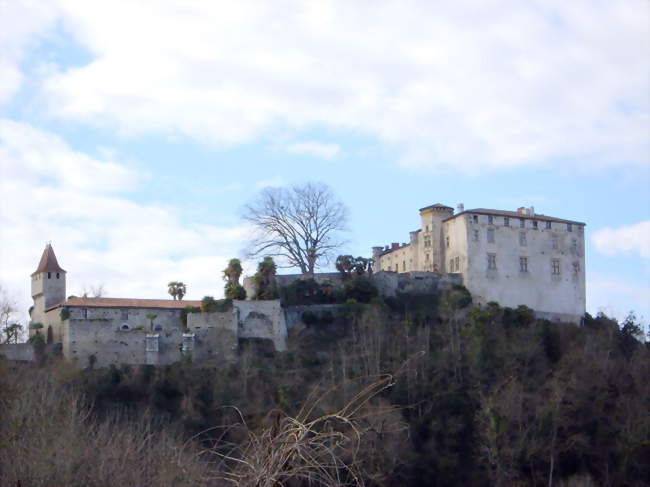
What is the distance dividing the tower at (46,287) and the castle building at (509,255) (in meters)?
17.8

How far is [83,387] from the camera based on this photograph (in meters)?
42.1

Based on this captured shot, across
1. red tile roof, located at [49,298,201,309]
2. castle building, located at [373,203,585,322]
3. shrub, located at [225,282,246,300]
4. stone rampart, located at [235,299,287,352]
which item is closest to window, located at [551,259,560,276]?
castle building, located at [373,203,585,322]

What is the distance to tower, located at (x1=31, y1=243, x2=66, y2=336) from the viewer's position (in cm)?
4984

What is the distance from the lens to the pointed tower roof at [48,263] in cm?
5078

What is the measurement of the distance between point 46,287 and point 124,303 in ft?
15.3

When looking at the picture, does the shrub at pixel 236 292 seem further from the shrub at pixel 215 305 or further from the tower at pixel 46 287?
the tower at pixel 46 287

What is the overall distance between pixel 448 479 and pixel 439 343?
8.74 metres

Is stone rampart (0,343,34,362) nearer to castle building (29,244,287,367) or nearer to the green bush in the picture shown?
castle building (29,244,287,367)

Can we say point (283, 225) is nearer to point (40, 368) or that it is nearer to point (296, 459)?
point (40, 368)

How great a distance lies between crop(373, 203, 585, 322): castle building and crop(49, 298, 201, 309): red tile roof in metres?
12.6

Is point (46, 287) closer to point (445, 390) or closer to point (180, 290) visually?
point (180, 290)

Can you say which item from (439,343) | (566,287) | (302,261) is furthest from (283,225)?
(566,287)

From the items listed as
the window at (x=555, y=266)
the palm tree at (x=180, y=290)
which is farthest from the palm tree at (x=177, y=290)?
the window at (x=555, y=266)

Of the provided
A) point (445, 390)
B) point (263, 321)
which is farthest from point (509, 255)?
point (263, 321)
